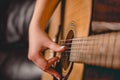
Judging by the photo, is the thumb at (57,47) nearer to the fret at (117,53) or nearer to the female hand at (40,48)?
the female hand at (40,48)

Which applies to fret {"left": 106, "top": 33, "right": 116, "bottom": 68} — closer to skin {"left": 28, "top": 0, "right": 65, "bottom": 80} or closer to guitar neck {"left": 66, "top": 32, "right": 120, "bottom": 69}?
guitar neck {"left": 66, "top": 32, "right": 120, "bottom": 69}

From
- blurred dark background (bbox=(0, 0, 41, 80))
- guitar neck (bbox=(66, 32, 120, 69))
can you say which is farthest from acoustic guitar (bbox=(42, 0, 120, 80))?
blurred dark background (bbox=(0, 0, 41, 80))

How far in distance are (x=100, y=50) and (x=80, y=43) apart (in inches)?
A: 4.2

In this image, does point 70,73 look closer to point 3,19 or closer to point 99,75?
point 99,75

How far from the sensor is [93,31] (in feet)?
2.44

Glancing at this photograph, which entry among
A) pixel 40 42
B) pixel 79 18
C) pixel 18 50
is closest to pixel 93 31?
pixel 79 18

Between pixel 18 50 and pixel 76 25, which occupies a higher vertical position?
pixel 76 25

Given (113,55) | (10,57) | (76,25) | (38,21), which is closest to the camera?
(113,55)

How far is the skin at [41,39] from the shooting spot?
0.91 m

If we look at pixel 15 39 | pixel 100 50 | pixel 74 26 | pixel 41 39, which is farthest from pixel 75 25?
pixel 15 39

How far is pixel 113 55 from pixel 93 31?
0.60 ft

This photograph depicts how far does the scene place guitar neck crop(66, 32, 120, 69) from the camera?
0.57 meters

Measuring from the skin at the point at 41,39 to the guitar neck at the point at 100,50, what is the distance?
0.13 meters

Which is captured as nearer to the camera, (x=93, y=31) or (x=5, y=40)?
(x=93, y=31)
